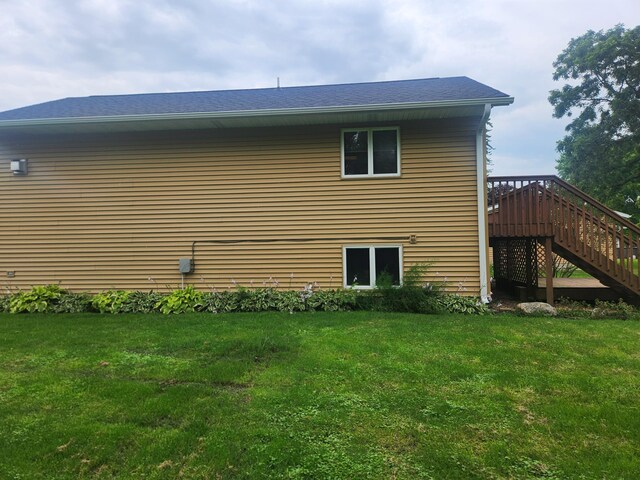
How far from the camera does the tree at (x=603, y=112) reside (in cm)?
1667

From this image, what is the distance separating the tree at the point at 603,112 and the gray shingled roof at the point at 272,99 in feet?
41.2

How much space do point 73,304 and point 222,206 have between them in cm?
342

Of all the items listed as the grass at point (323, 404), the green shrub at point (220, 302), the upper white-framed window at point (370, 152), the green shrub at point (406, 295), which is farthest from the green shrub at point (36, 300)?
the upper white-framed window at point (370, 152)

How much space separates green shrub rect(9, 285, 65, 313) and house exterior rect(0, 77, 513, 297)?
2.08ft

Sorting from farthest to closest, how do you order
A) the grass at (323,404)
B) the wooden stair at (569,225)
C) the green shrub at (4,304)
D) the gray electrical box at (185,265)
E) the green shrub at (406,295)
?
the gray electrical box at (185,265)
the green shrub at (4,304)
the wooden stair at (569,225)
the green shrub at (406,295)
the grass at (323,404)

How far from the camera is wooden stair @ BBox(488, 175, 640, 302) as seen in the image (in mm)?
7023

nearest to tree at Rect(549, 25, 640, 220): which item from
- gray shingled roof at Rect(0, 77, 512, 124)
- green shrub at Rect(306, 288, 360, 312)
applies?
gray shingled roof at Rect(0, 77, 512, 124)

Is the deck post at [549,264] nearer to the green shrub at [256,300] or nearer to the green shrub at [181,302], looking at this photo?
the green shrub at [256,300]

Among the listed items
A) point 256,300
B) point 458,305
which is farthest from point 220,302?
point 458,305

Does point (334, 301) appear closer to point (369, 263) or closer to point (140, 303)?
point (369, 263)

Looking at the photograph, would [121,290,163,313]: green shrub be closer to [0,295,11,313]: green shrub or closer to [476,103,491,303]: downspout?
[0,295,11,313]: green shrub

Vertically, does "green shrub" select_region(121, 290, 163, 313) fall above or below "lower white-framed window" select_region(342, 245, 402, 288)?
below

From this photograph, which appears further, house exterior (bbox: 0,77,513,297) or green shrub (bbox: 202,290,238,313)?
house exterior (bbox: 0,77,513,297)

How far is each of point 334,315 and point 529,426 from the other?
394 cm
